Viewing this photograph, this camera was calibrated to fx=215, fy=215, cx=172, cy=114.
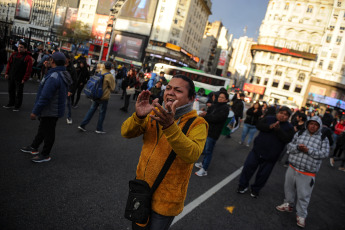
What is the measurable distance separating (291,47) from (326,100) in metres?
16.4

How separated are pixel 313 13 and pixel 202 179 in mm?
66627

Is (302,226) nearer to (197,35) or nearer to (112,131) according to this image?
(112,131)

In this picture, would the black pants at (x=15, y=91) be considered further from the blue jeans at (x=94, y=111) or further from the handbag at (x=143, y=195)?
the handbag at (x=143, y=195)

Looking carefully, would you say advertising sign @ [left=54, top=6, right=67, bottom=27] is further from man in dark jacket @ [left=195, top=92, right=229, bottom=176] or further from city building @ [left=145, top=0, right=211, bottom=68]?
man in dark jacket @ [left=195, top=92, right=229, bottom=176]

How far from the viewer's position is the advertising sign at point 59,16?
237 feet

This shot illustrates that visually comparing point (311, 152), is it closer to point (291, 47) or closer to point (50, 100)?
point (50, 100)

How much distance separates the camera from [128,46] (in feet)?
191

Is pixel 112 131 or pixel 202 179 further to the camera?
pixel 112 131

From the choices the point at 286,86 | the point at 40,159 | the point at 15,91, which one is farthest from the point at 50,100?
the point at 286,86

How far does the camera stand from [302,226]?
12.4 ft

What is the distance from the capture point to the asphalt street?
2.74 m

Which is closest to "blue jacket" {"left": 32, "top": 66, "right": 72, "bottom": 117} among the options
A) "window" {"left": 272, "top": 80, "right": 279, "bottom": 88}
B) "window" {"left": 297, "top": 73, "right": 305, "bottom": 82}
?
"window" {"left": 272, "top": 80, "right": 279, "bottom": 88}

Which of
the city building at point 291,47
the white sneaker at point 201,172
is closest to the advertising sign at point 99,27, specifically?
the city building at point 291,47

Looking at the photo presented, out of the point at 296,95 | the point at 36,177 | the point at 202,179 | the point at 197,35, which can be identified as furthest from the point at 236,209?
the point at 197,35
